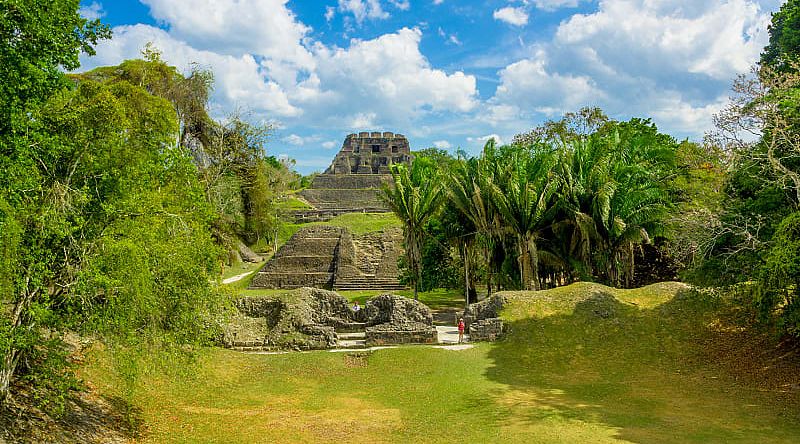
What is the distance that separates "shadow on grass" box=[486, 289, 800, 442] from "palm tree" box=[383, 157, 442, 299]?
278 inches

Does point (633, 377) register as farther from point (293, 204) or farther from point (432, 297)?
point (293, 204)

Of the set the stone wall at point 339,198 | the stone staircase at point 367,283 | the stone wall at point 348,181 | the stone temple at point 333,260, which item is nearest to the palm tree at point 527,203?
the stone temple at point 333,260

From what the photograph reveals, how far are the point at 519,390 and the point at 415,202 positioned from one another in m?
12.9

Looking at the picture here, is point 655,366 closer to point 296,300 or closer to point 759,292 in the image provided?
point 759,292

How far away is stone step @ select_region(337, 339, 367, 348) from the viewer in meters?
18.5

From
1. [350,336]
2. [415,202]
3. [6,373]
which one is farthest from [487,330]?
[6,373]

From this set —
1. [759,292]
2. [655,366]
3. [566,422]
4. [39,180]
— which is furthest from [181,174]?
Answer: [655,366]

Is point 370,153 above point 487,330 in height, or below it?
above

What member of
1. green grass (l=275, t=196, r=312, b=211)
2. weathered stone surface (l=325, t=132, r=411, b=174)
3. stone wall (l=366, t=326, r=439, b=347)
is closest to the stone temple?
green grass (l=275, t=196, r=312, b=211)

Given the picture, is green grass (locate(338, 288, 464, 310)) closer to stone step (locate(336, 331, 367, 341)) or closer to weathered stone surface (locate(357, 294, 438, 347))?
weathered stone surface (locate(357, 294, 438, 347))

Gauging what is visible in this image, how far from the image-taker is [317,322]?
814 inches

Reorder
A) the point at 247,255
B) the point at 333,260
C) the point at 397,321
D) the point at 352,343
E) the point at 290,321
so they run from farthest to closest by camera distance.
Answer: the point at 247,255 → the point at 333,260 → the point at 397,321 → the point at 290,321 → the point at 352,343

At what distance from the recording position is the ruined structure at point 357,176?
57.1m

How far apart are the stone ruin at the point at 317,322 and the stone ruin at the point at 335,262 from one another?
10.8 meters
